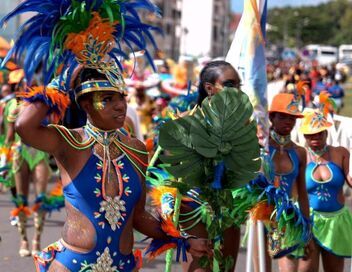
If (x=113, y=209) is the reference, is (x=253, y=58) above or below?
above

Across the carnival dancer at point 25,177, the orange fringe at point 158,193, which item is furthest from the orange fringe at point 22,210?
the orange fringe at point 158,193

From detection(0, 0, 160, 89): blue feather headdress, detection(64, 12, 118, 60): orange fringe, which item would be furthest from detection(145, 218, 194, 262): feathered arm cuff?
detection(64, 12, 118, 60): orange fringe

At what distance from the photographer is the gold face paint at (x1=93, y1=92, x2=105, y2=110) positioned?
13.7 feet

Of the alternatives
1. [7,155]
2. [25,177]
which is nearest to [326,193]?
[25,177]

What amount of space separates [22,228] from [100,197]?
491 centimetres

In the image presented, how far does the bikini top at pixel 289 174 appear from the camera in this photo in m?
6.41

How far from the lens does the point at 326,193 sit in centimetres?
704

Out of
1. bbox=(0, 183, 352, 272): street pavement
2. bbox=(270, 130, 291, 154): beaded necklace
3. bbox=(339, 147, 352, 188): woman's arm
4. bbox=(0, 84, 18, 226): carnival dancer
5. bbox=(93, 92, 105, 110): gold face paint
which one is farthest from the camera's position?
bbox=(0, 84, 18, 226): carnival dancer

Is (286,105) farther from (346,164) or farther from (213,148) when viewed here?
(213,148)

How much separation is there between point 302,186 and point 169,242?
2.34 metres

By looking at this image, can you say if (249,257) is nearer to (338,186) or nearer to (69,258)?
(338,186)

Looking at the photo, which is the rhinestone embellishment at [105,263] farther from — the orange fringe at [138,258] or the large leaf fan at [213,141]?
the large leaf fan at [213,141]

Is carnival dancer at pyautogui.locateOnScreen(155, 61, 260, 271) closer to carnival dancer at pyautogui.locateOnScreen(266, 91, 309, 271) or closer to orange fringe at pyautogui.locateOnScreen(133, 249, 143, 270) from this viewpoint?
orange fringe at pyautogui.locateOnScreen(133, 249, 143, 270)

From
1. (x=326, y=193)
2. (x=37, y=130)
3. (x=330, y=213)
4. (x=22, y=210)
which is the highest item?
(x=37, y=130)
